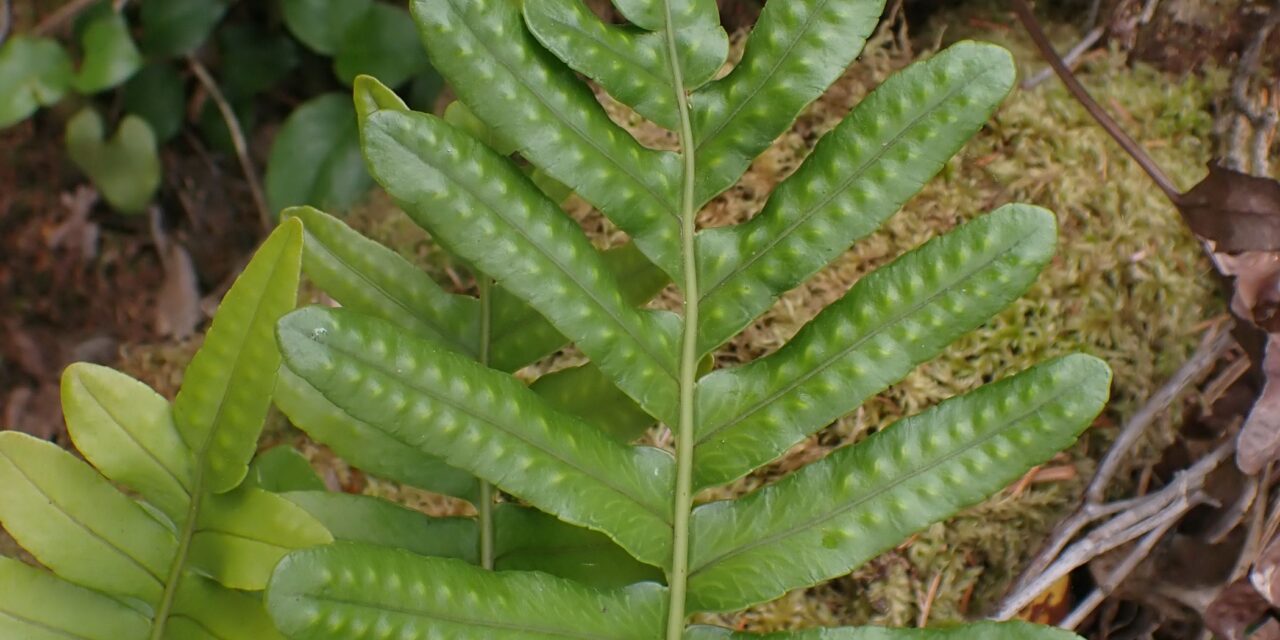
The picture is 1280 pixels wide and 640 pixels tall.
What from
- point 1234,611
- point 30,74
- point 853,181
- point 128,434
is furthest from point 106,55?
point 1234,611

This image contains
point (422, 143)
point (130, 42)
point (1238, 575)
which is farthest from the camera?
point (130, 42)

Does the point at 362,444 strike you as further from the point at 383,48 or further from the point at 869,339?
the point at 383,48

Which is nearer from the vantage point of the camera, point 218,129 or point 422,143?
point 422,143

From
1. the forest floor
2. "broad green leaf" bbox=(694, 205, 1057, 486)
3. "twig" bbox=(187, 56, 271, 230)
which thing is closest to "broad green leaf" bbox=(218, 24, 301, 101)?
"twig" bbox=(187, 56, 271, 230)

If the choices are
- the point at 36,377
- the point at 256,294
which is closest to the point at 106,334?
the point at 36,377

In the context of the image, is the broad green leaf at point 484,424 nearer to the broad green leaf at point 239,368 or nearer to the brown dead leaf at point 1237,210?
the broad green leaf at point 239,368

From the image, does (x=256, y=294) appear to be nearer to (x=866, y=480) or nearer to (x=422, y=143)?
(x=422, y=143)

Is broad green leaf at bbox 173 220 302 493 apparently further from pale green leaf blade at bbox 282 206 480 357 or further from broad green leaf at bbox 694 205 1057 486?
broad green leaf at bbox 694 205 1057 486
